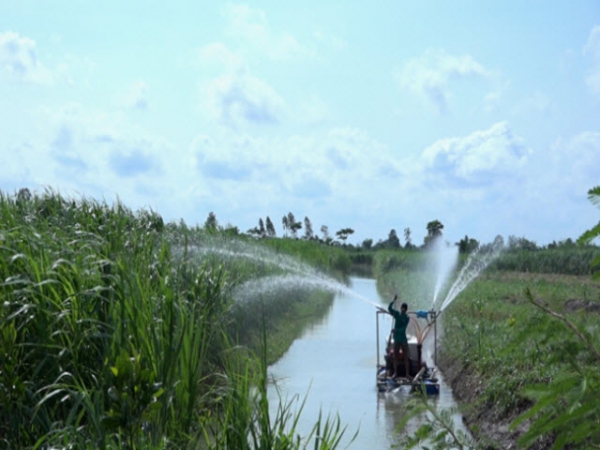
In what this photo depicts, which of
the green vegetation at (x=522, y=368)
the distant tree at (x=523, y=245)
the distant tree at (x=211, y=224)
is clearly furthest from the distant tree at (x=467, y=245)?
the distant tree at (x=211, y=224)

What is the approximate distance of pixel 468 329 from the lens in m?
14.6

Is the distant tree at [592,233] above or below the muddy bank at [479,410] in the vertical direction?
above

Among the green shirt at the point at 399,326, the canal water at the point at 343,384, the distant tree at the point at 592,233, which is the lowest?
the canal water at the point at 343,384

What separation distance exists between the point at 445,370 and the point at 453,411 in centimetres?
1043

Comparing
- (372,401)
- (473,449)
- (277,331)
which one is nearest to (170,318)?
(473,449)

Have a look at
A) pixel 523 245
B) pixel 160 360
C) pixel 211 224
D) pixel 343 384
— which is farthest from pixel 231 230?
pixel 523 245

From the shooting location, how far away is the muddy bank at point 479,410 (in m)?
8.87

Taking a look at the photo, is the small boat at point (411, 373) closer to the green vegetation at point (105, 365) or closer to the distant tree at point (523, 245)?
the green vegetation at point (105, 365)

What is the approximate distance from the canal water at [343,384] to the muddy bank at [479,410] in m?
0.25

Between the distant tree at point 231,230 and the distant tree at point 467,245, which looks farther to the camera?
the distant tree at point 467,245

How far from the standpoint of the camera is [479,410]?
1063 centimetres

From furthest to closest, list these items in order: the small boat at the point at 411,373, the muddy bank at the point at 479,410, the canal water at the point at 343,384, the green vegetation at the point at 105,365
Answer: the small boat at the point at 411,373
the canal water at the point at 343,384
the muddy bank at the point at 479,410
the green vegetation at the point at 105,365

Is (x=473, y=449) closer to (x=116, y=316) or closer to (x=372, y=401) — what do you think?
(x=116, y=316)

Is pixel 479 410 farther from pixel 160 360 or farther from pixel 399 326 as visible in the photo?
pixel 160 360
